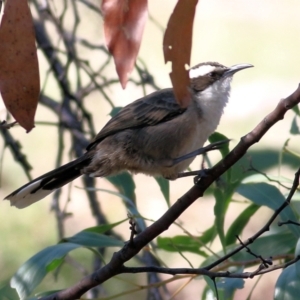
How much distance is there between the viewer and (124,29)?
3.99 ft

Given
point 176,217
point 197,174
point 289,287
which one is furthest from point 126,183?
point 176,217

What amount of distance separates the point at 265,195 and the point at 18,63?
186 centimetres

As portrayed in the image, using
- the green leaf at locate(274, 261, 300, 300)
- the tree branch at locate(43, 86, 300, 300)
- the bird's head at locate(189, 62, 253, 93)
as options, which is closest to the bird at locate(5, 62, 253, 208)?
the bird's head at locate(189, 62, 253, 93)

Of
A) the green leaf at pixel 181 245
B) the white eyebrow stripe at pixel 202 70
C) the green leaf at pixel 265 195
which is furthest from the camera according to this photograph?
the white eyebrow stripe at pixel 202 70

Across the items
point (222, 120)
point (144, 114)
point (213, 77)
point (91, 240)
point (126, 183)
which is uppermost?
point (222, 120)

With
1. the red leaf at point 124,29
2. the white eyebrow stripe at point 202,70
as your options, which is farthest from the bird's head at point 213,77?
the red leaf at point 124,29

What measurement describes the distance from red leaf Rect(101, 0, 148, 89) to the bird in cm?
171

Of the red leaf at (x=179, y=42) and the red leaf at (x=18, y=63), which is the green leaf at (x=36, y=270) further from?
the red leaf at (x=179, y=42)

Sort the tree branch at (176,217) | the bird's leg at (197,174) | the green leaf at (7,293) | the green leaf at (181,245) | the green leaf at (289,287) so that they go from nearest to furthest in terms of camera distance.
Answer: the tree branch at (176,217) → the bird's leg at (197,174) → the green leaf at (289,287) → the green leaf at (7,293) → the green leaf at (181,245)

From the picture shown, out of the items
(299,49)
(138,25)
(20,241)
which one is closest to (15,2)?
(138,25)

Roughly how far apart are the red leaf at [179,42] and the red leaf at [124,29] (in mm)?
129

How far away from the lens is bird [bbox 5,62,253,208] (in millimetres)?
3051

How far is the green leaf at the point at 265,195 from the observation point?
2.81m

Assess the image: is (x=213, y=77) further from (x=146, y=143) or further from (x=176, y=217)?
(x=176, y=217)
